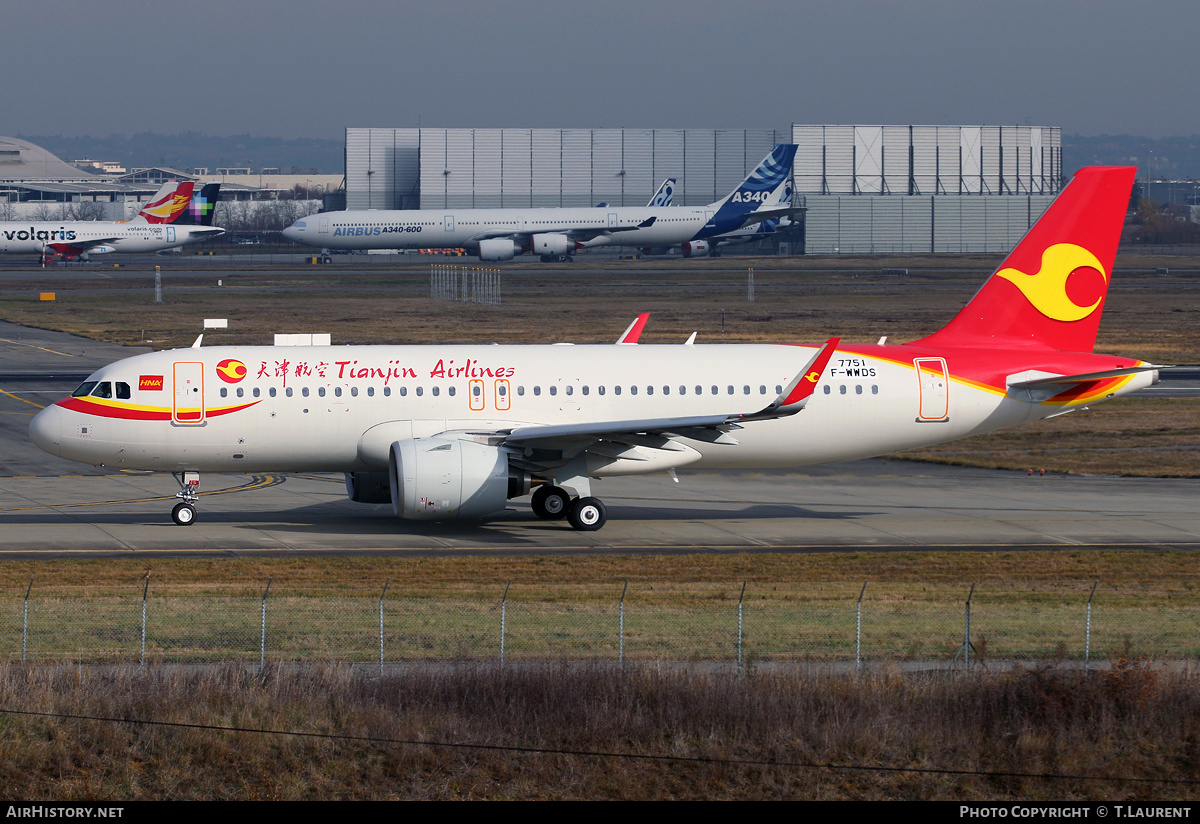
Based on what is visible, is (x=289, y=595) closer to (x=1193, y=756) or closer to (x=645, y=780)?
(x=645, y=780)

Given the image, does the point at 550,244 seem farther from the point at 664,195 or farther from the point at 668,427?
the point at 668,427

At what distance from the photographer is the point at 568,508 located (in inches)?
1361

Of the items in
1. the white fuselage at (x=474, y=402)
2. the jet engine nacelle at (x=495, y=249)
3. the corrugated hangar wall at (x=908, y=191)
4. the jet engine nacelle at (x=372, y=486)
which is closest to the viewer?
the white fuselage at (x=474, y=402)

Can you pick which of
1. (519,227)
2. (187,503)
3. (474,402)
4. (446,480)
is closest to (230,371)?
(187,503)

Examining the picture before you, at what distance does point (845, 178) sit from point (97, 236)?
9737 cm

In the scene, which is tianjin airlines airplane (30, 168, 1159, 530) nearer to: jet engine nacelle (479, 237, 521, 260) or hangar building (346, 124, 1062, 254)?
jet engine nacelle (479, 237, 521, 260)

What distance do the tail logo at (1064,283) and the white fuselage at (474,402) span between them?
203cm

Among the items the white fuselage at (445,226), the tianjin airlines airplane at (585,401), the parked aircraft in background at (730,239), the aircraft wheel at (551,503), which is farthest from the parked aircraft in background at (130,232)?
the aircraft wheel at (551,503)

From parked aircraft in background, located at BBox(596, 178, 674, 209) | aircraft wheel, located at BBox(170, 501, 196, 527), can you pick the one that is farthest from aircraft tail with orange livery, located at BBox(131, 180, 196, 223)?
aircraft wheel, located at BBox(170, 501, 196, 527)

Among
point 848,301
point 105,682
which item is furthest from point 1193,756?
A: point 848,301

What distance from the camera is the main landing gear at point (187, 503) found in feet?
111

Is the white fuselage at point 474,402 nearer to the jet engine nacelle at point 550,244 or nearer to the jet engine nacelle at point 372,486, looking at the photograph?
the jet engine nacelle at point 372,486

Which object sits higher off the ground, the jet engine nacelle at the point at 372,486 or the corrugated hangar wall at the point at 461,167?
the corrugated hangar wall at the point at 461,167

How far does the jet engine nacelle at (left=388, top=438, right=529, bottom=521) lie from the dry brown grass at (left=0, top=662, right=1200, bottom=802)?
452 inches
